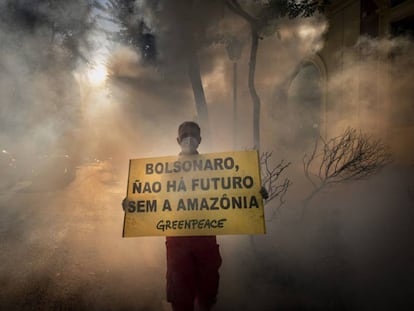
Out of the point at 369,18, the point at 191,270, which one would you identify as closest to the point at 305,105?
the point at 369,18

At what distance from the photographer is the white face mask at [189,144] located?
2.36 meters

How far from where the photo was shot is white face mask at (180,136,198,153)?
7.75 feet

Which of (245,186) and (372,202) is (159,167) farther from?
(372,202)

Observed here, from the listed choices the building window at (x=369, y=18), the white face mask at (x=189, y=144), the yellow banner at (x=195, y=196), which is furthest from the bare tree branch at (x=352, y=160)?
the building window at (x=369, y=18)

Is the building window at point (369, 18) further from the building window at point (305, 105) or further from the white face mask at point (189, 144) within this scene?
the white face mask at point (189, 144)

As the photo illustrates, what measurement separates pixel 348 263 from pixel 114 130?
17.8m

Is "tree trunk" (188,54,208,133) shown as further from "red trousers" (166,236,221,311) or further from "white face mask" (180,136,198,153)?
"red trousers" (166,236,221,311)

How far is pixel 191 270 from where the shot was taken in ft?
7.32

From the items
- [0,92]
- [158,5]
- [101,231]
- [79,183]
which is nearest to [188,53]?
[158,5]

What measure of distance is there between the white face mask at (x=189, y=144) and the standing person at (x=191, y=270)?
2.31 feet

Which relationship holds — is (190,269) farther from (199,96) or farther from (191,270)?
(199,96)

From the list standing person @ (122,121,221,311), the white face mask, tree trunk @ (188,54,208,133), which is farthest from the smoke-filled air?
the white face mask

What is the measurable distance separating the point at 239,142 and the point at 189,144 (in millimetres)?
7268

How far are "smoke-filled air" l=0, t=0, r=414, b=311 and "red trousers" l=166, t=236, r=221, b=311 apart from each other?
0.85 m
